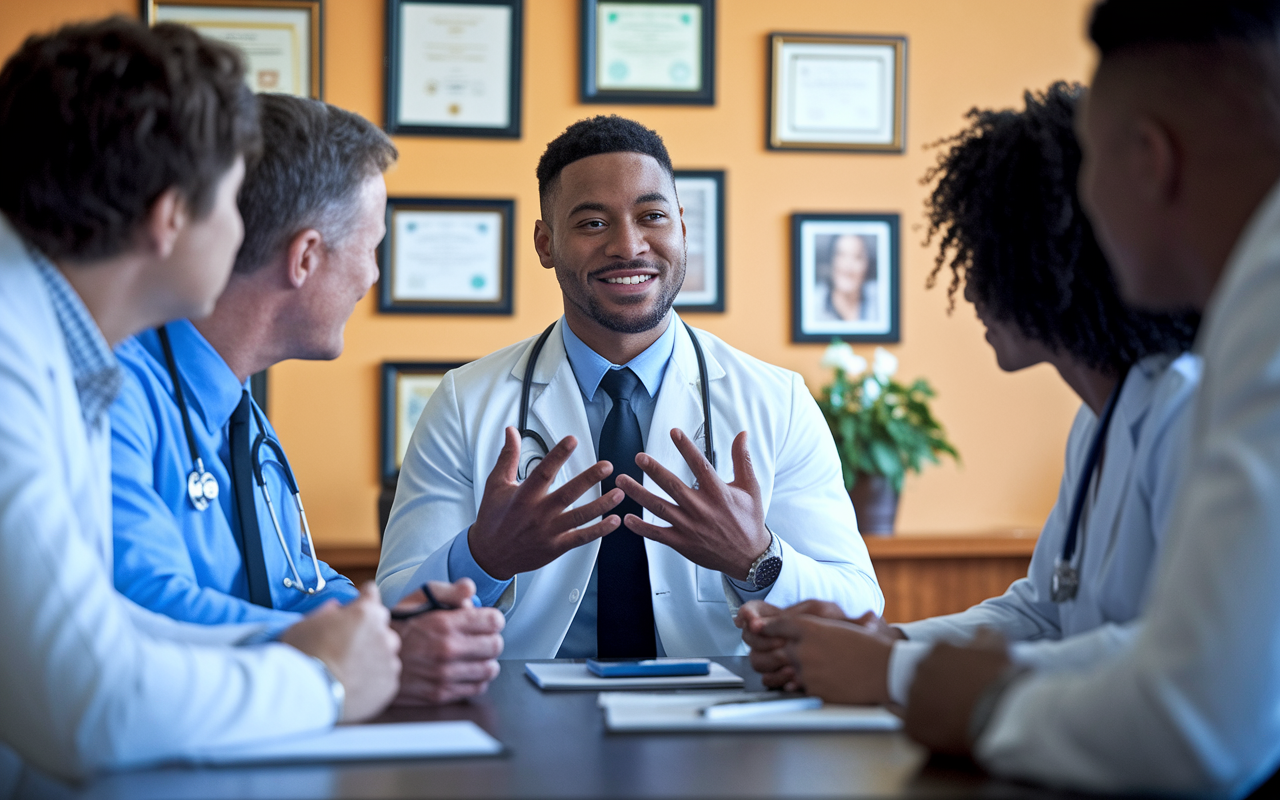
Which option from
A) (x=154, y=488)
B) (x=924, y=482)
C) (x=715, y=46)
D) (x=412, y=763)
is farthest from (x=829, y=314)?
(x=412, y=763)

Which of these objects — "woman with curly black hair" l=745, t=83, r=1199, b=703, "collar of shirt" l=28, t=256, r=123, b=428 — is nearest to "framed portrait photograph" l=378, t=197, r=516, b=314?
"woman with curly black hair" l=745, t=83, r=1199, b=703

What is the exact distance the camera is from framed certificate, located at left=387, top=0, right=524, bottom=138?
3.69 meters

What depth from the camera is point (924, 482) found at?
3.84m

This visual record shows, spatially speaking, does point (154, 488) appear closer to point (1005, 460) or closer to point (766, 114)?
point (766, 114)

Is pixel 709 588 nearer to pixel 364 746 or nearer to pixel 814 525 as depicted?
pixel 814 525

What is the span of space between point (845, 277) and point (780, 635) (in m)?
2.69

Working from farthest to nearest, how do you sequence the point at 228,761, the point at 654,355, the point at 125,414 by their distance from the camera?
the point at 654,355
the point at 125,414
the point at 228,761

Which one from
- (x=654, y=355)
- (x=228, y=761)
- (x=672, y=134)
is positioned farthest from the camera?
(x=672, y=134)

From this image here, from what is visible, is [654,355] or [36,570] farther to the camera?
[654,355]

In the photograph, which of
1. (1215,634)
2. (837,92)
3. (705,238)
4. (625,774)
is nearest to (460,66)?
(705,238)

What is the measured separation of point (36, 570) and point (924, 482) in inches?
131

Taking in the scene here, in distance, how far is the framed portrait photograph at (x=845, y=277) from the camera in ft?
12.5

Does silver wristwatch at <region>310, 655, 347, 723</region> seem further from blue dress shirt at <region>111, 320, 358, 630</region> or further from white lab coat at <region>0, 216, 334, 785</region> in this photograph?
blue dress shirt at <region>111, 320, 358, 630</region>

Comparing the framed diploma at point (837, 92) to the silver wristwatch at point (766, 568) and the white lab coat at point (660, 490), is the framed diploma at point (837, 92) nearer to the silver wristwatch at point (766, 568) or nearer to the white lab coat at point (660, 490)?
the white lab coat at point (660, 490)
